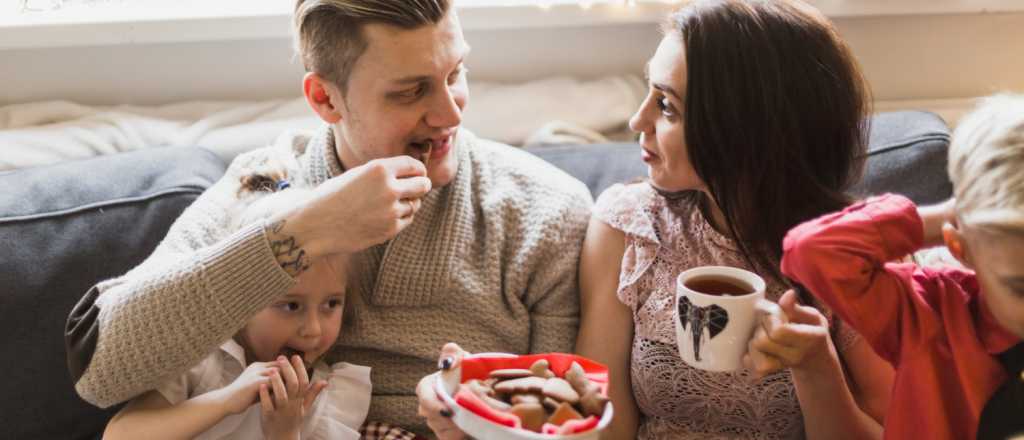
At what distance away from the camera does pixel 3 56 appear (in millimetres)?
2031

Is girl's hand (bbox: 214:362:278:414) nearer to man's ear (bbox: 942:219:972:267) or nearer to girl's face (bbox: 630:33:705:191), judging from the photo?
girl's face (bbox: 630:33:705:191)

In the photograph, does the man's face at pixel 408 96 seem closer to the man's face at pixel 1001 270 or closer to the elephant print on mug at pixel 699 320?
the elephant print on mug at pixel 699 320

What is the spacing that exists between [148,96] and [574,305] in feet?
3.81

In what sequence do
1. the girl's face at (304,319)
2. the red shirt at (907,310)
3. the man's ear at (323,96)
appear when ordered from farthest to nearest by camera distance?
1. the man's ear at (323,96)
2. the girl's face at (304,319)
3. the red shirt at (907,310)

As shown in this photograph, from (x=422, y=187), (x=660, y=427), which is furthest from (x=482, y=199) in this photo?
(x=660, y=427)

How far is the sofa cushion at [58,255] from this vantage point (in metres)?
1.57

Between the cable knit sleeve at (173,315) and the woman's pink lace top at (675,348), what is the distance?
0.55 metres

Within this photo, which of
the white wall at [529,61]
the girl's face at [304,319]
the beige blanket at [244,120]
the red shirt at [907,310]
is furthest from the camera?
the white wall at [529,61]

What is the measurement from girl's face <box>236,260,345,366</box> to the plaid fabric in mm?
153

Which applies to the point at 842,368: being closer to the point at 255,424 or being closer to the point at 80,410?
the point at 255,424

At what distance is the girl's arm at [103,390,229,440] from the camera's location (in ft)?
4.47

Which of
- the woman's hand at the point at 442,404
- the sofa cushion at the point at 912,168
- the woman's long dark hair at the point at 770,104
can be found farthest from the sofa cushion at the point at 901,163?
the woman's hand at the point at 442,404

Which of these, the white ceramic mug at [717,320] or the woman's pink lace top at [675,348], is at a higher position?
the white ceramic mug at [717,320]

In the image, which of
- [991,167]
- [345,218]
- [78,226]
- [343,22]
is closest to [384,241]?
[345,218]
